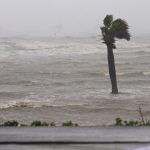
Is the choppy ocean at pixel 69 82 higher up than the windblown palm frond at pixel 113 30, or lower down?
lower down

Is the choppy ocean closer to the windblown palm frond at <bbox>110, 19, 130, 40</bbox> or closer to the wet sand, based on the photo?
the wet sand

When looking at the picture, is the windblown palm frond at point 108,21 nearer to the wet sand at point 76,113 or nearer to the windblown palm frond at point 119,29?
the windblown palm frond at point 119,29

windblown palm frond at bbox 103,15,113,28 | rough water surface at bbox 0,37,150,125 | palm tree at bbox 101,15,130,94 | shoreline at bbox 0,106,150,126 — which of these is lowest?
shoreline at bbox 0,106,150,126

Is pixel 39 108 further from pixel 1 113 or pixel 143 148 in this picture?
pixel 143 148

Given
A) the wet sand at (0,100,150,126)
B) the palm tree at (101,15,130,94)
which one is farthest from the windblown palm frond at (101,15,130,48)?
the wet sand at (0,100,150,126)

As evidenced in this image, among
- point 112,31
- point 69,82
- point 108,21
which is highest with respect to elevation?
point 108,21

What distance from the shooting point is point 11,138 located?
35.9 ft

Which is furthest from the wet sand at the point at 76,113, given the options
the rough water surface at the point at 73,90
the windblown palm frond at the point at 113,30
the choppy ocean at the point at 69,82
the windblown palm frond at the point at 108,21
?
the windblown palm frond at the point at 108,21

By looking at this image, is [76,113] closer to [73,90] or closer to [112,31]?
[112,31]

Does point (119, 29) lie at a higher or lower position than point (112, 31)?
higher

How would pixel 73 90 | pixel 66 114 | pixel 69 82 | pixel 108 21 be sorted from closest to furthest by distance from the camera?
1. pixel 66 114
2. pixel 108 21
3. pixel 73 90
4. pixel 69 82

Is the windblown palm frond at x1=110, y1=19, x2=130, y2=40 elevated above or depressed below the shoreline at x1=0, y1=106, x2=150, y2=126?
above

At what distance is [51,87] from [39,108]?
12141 mm

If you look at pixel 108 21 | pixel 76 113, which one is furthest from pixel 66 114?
pixel 108 21
